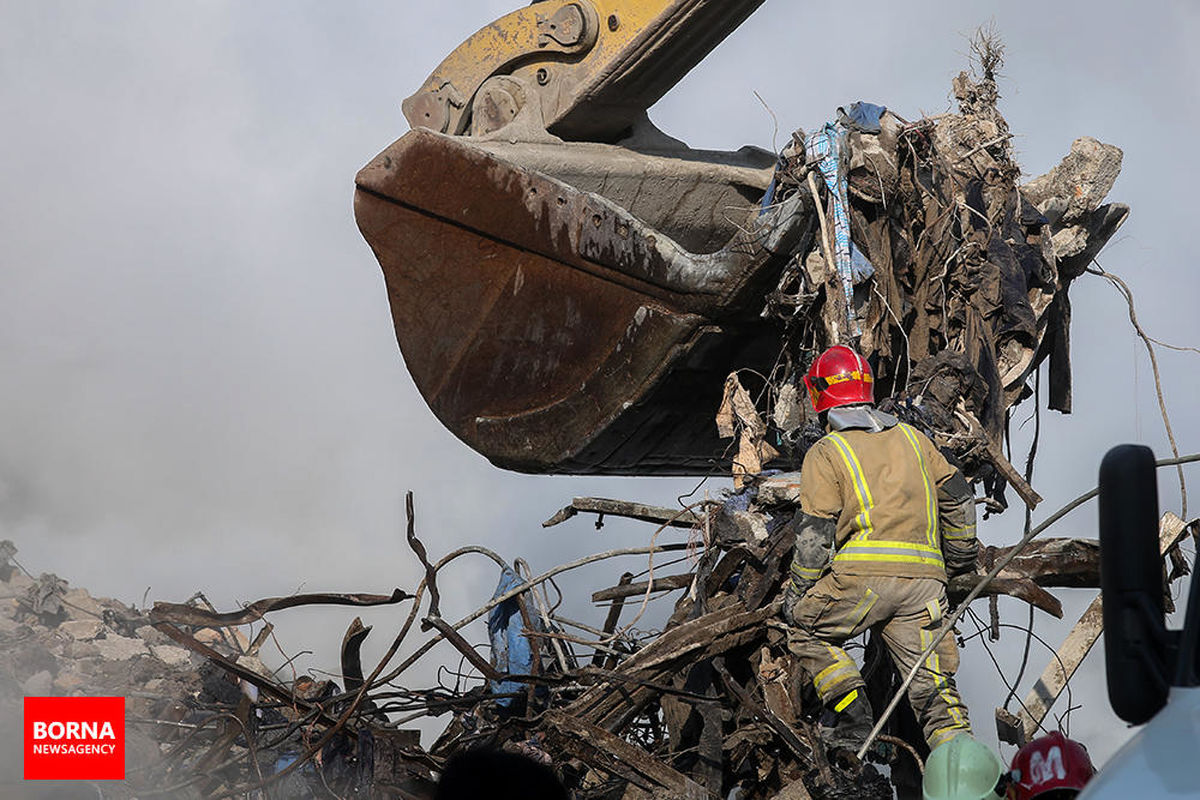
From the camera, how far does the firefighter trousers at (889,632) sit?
5.00 meters

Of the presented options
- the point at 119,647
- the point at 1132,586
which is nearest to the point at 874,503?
the point at 1132,586

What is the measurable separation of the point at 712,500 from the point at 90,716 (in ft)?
9.83

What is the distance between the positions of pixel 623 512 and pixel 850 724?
1.71m

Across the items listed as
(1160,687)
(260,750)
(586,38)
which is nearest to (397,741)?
(260,750)

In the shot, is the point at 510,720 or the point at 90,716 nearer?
the point at 510,720

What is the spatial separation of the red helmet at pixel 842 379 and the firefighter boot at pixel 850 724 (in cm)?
107

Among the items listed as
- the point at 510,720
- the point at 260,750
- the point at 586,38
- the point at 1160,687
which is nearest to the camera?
the point at 1160,687

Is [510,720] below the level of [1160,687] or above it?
above

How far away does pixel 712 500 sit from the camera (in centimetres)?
600

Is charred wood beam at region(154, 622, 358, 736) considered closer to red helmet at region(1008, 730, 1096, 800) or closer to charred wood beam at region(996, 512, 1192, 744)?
charred wood beam at region(996, 512, 1192, 744)

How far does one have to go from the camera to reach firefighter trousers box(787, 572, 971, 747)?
500cm

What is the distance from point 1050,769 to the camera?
393cm

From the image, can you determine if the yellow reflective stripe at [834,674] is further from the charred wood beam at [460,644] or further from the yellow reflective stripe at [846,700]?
the charred wood beam at [460,644]

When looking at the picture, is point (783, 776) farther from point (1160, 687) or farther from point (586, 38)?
point (586, 38)
